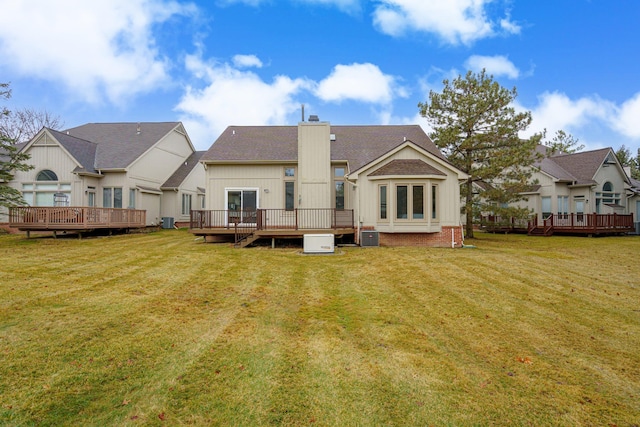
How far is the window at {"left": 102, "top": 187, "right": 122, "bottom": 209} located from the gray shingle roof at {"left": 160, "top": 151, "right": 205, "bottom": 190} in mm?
3478

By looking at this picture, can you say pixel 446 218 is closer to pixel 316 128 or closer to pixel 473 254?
pixel 473 254

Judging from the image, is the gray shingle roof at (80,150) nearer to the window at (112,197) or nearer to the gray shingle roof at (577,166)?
the window at (112,197)

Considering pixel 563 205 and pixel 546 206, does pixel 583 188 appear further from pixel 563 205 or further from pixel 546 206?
pixel 546 206

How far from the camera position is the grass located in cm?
342

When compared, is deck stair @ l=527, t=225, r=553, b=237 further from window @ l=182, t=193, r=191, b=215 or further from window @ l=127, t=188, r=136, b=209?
window @ l=127, t=188, r=136, b=209

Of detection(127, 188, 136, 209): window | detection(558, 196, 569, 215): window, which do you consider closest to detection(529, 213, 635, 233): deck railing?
detection(558, 196, 569, 215): window

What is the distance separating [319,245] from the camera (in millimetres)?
12945

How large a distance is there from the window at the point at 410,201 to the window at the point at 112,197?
701 inches

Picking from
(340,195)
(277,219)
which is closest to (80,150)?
(277,219)

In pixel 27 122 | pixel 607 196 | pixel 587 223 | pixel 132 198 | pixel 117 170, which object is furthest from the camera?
pixel 27 122

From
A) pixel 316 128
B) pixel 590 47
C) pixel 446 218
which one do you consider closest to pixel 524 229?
pixel 590 47

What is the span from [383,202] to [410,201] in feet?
3.74

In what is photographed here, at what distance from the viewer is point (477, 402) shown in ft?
11.7

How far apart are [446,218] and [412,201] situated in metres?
1.91
